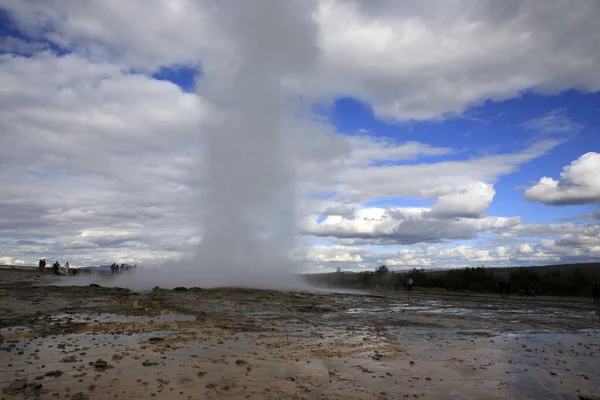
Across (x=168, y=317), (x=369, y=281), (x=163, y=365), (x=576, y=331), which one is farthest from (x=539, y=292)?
(x=163, y=365)

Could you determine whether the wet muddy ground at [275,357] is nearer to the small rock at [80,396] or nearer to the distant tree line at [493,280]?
the small rock at [80,396]

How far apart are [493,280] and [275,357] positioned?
43.8 meters

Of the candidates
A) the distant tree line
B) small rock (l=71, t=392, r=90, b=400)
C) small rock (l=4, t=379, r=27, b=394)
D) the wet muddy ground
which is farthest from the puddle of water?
the distant tree line

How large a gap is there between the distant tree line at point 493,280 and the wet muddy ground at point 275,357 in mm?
27986

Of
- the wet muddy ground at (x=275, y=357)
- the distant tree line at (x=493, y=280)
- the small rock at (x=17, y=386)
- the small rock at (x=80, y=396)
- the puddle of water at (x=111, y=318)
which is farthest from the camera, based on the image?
the distant tree line at (x=493, y=280)

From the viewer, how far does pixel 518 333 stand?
13.5 m

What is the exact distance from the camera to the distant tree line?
39.4 m

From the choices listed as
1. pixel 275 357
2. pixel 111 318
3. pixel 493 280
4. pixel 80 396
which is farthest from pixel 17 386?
pixel 493 280

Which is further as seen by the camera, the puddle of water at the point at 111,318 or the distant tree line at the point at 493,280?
the distant tree line at the point at 493,280

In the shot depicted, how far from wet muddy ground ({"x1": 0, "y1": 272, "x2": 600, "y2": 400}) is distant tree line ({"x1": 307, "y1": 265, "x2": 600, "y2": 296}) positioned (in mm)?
27986

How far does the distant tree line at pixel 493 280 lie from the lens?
3944 centimetres

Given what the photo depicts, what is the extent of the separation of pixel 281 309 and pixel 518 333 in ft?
29.2

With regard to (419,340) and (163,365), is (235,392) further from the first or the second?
(419,340)

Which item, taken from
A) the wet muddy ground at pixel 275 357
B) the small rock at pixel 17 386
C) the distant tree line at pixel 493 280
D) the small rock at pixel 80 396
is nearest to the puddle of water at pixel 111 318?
the wet muddy ground at pixel 275 357
